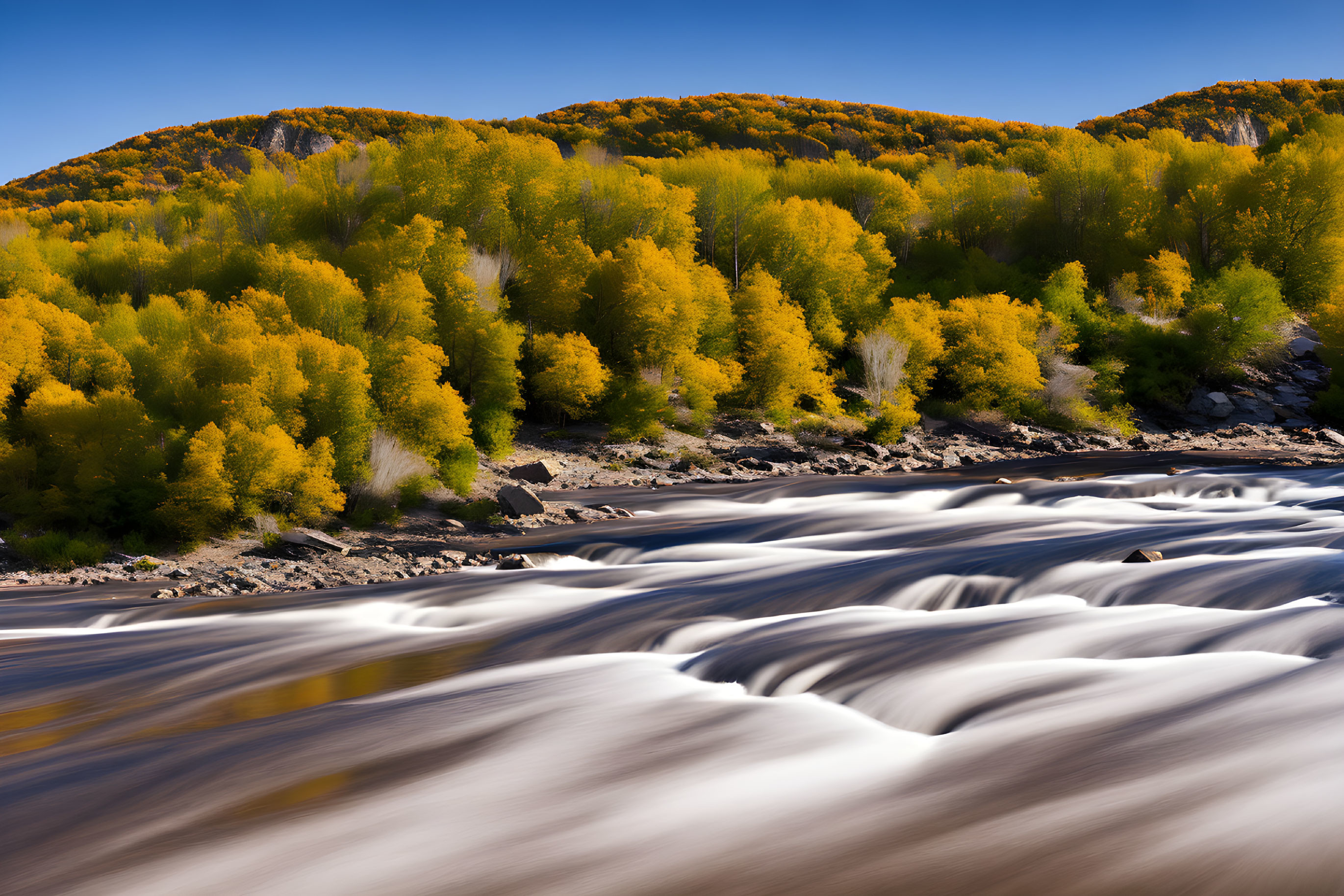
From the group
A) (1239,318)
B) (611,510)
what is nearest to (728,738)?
(611,510)

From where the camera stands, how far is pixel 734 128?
11619cm

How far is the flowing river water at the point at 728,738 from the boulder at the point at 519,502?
11227 mm

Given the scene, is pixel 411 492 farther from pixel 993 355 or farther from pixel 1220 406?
pixel 1220 406

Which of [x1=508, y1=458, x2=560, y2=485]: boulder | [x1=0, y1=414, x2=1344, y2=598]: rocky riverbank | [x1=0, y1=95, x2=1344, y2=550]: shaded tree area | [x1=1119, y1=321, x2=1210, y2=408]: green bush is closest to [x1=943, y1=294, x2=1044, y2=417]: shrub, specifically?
[x1=0, y1=95, x2=1344, y2=550]: shaded tree area

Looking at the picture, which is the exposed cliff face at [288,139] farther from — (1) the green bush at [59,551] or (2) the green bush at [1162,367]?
(2) the green bush at [1162,367]

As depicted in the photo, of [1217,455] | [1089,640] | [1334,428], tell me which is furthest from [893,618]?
[1334,428]

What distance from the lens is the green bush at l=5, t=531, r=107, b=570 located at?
2208 centimetres

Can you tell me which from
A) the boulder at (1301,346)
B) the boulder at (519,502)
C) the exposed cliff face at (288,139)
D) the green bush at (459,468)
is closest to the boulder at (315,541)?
the boulder at (519,502)

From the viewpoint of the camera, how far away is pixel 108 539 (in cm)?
2373

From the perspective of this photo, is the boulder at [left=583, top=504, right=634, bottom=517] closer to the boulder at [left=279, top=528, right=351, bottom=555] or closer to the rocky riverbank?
the rocky riverbank

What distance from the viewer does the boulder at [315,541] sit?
22.2m

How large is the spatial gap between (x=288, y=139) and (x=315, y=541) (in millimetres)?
111202

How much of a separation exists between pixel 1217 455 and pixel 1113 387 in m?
11.8

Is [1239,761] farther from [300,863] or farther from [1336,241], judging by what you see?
[1336,241]
